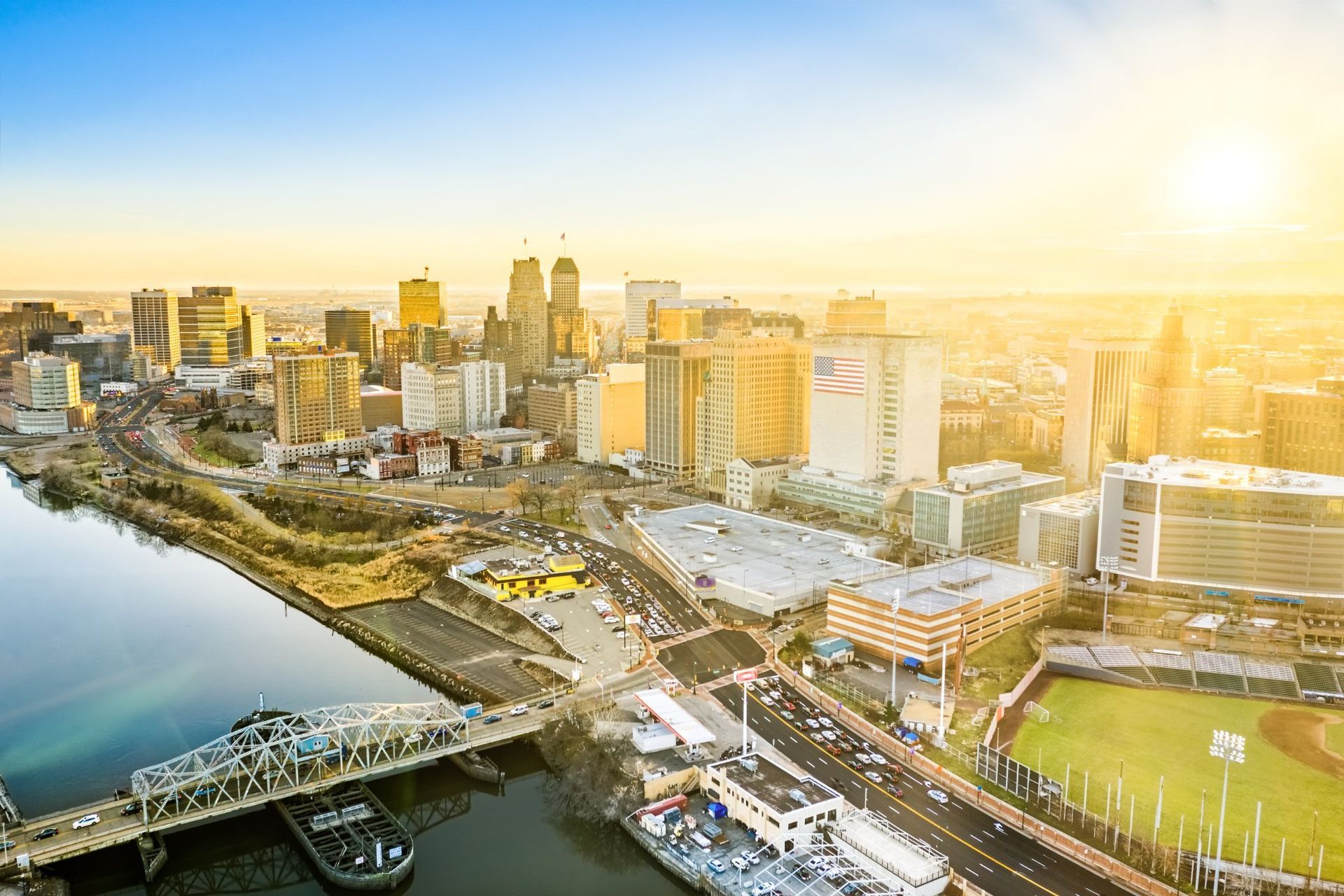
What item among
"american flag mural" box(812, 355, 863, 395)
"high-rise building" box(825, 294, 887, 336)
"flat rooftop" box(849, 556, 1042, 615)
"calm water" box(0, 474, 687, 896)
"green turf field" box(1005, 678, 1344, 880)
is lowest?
"calm water" box(0, 474, 687, 896)

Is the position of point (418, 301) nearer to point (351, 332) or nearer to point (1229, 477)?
point (351, 332)

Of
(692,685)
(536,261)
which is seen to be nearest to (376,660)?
(692,685)

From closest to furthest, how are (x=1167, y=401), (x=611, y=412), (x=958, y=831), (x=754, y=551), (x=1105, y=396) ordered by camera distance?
(x=958, y=831)
(x=754, y=551)
(x=1167, y=401)
(x=1105, y=396)
(x=611, y=412)

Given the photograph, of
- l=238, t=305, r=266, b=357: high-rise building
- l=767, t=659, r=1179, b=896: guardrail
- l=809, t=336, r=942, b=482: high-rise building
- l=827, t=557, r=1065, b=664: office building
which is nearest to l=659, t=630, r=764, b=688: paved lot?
l=827, t=557, r=1065, b=664: office building

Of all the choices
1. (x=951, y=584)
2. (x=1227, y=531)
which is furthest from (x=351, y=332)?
(x=1227, y=531)

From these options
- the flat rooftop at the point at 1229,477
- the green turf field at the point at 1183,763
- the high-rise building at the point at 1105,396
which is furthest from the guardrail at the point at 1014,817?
the high-rise building at the point at 1105,396

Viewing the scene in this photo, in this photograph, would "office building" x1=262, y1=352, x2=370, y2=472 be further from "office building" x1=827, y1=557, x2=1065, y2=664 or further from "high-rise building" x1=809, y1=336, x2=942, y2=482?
"office building" x1=827, y1=557, x2=1065, y2=664
